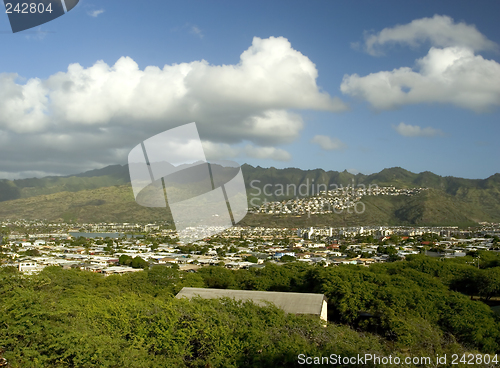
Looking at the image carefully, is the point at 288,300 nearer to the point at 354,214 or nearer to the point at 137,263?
the point at 137,263

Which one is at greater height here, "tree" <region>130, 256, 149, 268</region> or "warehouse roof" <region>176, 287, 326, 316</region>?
"warehouse roof" <region>176, 287, 326, 316</region>

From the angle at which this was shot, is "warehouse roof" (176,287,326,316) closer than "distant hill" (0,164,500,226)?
Yes

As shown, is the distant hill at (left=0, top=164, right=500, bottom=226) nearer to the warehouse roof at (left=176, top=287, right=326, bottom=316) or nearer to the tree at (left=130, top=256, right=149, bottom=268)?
the tree at (left=130, top=256, right=149, bottom=268)

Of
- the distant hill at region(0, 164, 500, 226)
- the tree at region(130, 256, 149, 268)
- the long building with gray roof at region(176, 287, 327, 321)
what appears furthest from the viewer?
the distant hill at region(0, 164, 500, 226)

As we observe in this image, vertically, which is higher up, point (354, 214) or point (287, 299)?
point (287, 299)

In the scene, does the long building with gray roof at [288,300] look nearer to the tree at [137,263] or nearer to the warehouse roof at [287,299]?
the warehouse roof at [287,299]

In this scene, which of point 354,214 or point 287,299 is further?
point 354,214

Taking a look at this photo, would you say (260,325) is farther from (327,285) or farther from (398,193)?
(398,193)

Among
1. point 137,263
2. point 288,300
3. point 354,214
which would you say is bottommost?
point 137,263

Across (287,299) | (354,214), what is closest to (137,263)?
(287,299)

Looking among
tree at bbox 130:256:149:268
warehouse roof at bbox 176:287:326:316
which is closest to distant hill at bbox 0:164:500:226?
tree at bbox 130:256:149:268

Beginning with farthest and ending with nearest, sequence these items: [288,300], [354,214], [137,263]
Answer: [354,214], [137,263], [288,300]

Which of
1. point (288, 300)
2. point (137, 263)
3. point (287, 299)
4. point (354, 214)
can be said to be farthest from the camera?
point (354, 214)
